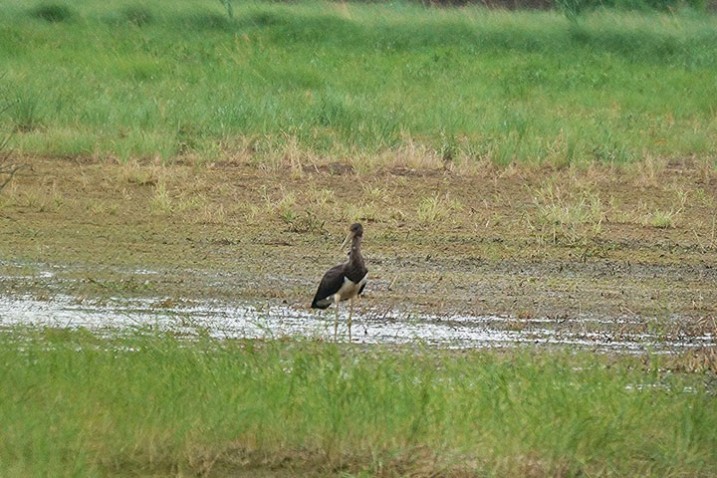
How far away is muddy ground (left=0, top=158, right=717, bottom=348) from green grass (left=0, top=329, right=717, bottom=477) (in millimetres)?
2972

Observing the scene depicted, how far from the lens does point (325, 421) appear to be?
6770mm

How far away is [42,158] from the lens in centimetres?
1565

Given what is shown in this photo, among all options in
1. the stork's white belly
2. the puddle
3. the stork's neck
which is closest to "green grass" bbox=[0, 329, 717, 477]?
the puddle

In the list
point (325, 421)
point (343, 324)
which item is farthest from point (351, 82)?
point (325, 421)

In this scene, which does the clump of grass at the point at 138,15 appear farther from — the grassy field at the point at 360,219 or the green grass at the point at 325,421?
the green grass at the point at 325,421

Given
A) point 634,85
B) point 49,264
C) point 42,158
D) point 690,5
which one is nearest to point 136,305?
point 49,264

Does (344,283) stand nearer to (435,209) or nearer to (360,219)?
(360,219)

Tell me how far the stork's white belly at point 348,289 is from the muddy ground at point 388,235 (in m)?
0.91

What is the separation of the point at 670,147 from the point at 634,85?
14.1 ft

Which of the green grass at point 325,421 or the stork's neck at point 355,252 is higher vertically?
the stork's neck at point 355,252

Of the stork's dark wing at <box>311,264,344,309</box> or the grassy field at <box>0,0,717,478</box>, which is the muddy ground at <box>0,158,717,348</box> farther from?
the stork's dark wing at <box>311,264,344,309</box>

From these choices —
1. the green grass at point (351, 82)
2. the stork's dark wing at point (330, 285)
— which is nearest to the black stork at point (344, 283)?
the stork's dark wing at point (330, 285)

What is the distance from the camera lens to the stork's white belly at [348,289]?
371 inches

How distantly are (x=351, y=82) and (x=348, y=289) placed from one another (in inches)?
461
